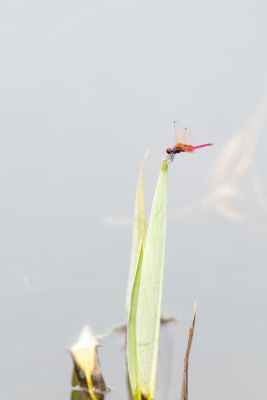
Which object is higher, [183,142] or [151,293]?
[183,142]

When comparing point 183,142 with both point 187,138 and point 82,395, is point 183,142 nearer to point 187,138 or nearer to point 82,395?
point 187,138

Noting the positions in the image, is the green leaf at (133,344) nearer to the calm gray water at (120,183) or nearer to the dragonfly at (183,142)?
the calm gray water at (120,183)

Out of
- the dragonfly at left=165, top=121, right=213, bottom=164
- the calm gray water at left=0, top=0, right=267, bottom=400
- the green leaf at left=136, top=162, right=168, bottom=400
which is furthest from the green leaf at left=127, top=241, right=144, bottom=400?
the dragonfly at left=165, top=121, right=213, bottom=164

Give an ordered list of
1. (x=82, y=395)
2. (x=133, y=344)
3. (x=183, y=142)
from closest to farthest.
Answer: (x=183, y=142), (x=133, y=344), (x=82, y=395)

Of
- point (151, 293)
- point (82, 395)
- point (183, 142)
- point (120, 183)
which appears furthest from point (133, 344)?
point (120, 183)

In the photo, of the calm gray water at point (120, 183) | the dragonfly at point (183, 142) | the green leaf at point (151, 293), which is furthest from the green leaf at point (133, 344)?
the dragonfly at point (183, 142)

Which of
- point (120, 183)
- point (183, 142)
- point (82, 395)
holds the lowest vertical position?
point (82, 395)
